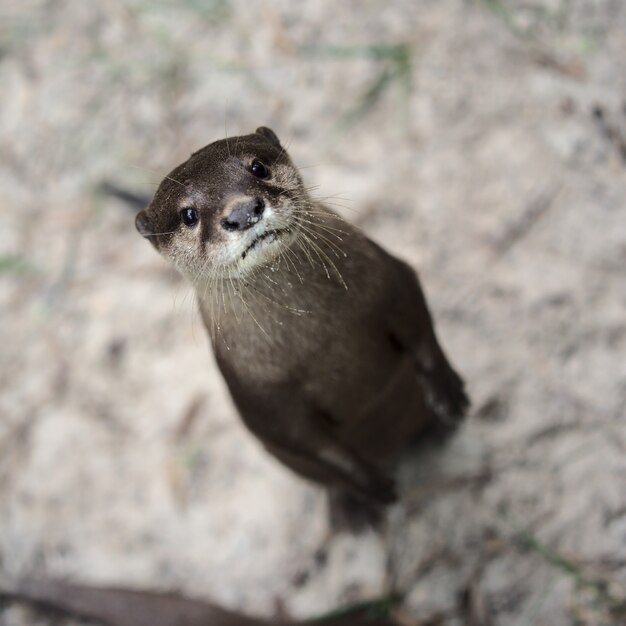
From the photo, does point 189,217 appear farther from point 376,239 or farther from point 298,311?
point 376,239

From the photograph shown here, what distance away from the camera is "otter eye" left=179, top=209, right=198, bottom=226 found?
170 cm

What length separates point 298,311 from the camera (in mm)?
1854

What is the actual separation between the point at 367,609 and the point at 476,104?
1728 mm

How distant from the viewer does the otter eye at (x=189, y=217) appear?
1698 millimetres

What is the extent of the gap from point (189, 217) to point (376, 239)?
1.25m

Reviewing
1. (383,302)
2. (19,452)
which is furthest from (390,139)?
(19,452)

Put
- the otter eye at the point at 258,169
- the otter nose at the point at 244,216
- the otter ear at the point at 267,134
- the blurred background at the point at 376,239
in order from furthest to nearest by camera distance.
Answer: the blurred background at the point at 376,239
the otter ear at the point at 267,134
the otter eye at the point at 258,169
the otter nose at the point at 244,216

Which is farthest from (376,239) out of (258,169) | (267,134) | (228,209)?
(228,209)

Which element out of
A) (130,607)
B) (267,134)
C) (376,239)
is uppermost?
(267,134)

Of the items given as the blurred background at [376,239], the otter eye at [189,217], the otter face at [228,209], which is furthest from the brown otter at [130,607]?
the otter eye at [189,217]

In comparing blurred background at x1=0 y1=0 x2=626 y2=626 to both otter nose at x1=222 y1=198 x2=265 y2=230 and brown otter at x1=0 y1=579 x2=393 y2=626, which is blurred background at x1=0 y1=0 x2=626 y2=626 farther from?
otter nose at x1=222 y1=198 x2=265 y2=230

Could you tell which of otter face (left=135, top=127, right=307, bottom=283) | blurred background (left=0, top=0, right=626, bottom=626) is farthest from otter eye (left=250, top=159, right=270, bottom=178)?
blurred background (left=0, top=0, right=626, bottom=626)

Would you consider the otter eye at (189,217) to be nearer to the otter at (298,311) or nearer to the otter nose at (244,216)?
the otter at (298,311)

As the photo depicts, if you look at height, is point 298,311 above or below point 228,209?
below
